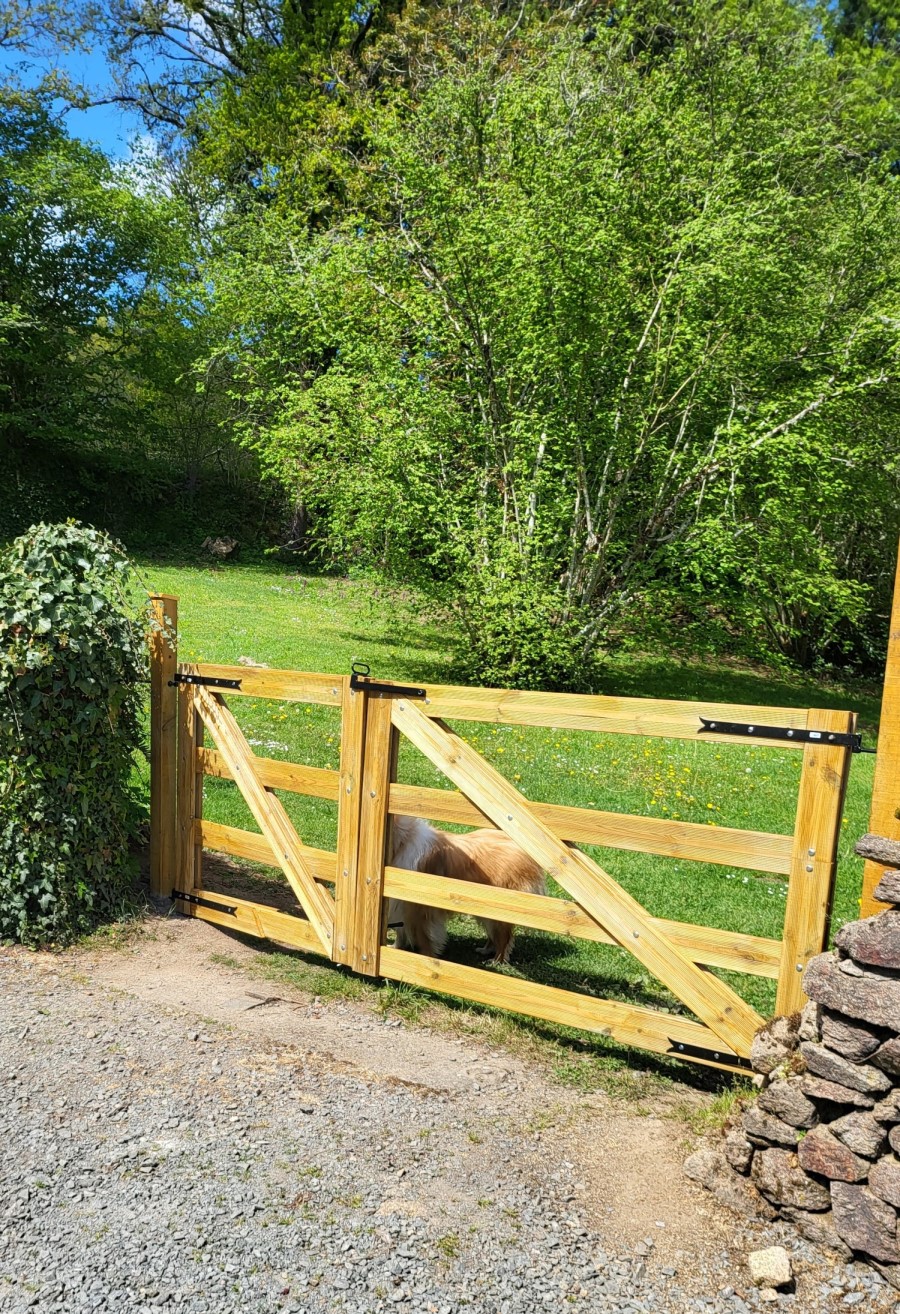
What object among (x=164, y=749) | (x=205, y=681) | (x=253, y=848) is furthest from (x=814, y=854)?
(x=164, y=749)

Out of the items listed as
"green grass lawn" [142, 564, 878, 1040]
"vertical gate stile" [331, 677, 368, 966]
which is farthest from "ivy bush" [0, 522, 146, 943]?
"green grass lawn" [142, 564, 878, 1040]

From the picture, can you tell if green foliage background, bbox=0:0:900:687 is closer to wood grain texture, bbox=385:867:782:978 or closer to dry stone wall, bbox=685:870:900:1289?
wood grain texture, bbox=385:867:782:978

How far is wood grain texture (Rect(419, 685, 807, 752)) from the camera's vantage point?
370 centimetres

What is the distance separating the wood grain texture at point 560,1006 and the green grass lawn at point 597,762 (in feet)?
3.01

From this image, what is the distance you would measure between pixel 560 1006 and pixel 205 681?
107 inches

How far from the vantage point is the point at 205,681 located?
18.4ft

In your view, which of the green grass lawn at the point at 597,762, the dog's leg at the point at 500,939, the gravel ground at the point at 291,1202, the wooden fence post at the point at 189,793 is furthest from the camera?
the green grass lawn at the point at 597,762

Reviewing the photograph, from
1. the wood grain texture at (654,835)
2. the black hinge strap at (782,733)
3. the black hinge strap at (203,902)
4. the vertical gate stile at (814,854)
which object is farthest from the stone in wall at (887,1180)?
the black hinge strap at (203,902)

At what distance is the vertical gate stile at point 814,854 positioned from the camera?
11.5ft

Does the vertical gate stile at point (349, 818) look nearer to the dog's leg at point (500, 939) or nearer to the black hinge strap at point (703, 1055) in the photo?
the dog's leg at point (500, 939)

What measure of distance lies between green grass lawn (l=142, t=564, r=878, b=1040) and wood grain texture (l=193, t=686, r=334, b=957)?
1.10 meters

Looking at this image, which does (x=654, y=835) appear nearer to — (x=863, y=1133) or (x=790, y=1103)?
(x=790, y=1103)

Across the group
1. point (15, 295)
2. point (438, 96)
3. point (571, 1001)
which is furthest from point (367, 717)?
point (15, 295)

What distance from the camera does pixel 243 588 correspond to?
22266mm
